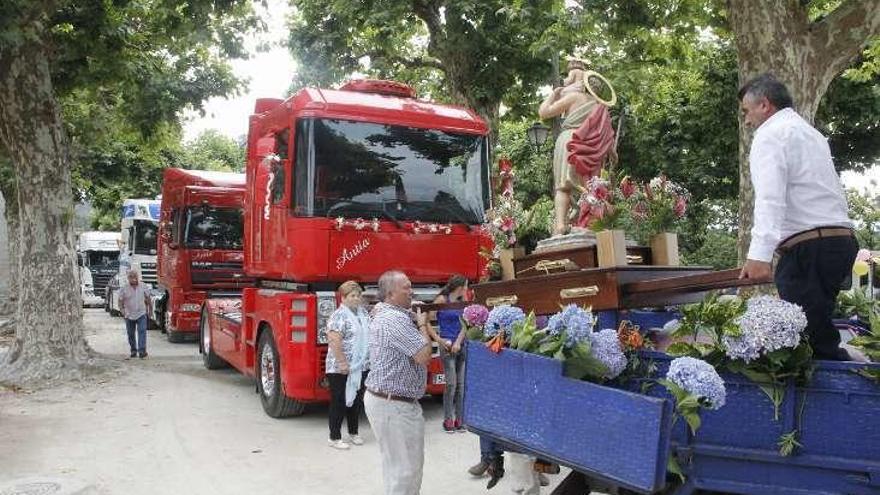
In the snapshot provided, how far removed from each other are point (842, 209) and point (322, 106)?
5.75 meters

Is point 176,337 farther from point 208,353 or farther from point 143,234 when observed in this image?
point 143,234

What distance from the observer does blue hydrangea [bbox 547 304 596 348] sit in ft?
11.5

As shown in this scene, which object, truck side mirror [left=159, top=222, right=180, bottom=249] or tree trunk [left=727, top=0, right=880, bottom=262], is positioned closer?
tree trunk [left=727, top=0, right=880, bottom=262]

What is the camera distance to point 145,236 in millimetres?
20875

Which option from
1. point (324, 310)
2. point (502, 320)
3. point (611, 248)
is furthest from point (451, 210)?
point (502, 320)

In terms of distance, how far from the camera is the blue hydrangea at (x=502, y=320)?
3.95m

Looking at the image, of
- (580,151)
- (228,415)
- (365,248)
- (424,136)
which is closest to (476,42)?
(424,136)

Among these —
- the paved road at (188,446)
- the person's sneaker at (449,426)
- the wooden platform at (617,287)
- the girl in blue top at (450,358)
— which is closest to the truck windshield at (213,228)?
the paved road at (188,446)

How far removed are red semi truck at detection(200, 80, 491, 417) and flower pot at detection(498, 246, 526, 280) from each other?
2.93 m

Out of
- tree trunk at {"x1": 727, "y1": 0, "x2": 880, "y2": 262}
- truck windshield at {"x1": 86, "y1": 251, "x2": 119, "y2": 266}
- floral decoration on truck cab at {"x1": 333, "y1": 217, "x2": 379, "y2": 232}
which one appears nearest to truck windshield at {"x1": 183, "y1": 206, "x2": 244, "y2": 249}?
floral decoration on truck cab at {"x1": 333, "y1": 217, "x2": 379, "y2": 232}

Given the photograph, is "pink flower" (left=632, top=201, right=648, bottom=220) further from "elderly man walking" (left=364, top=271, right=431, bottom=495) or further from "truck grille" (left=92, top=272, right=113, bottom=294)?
"truck grille" (left=92, top=272, right=113, bottom=294)

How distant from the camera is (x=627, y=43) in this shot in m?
13.2

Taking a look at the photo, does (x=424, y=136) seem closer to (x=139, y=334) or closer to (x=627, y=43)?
(x=627, y=43)

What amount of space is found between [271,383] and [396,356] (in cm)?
458
